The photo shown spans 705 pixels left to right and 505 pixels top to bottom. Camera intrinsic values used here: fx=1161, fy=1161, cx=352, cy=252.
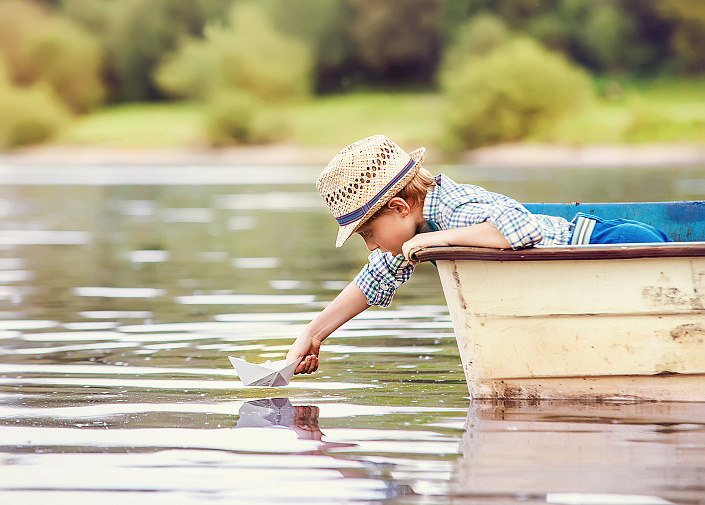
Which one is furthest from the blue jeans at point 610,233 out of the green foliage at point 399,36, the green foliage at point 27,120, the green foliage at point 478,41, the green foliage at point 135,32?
the green foliage at point 399,36

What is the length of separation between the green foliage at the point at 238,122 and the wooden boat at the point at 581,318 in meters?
48.2

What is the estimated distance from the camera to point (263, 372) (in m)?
4.38

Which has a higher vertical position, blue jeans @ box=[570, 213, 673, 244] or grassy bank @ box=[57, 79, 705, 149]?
grassy bank @ box=[57, 79, 705, 149]

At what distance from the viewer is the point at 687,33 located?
201ft

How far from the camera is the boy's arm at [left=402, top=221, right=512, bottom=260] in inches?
151

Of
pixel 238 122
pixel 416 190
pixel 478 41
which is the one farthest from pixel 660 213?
pixel 478 41

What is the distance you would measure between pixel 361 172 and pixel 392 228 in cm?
25

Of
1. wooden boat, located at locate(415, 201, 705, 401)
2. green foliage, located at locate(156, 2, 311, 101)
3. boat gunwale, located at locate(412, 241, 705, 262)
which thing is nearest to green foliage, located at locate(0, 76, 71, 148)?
green foliage, located at locate(156, 2, 311, 101)

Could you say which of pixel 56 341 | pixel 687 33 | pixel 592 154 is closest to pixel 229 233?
pixel 56 341

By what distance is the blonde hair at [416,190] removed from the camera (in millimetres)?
A: 3885

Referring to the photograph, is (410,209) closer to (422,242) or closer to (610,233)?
(422,242)

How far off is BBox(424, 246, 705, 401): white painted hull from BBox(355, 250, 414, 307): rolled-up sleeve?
9.0 inches

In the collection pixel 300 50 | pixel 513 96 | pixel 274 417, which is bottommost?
pixel 274 417

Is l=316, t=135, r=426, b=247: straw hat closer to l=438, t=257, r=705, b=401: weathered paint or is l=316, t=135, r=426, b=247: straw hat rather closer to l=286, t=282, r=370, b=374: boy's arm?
l=438, t=257, r=705, b=401: weathered paint
